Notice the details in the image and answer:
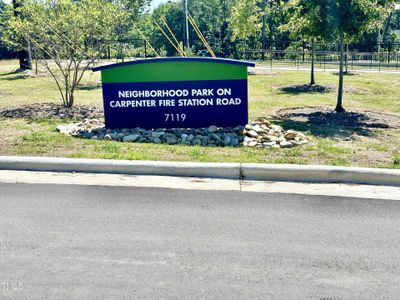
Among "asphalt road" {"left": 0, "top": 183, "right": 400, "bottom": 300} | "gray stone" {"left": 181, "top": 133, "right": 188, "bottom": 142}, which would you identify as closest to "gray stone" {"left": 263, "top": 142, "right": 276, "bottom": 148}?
"gray stone" {"left": 181, "top": 133, "right": 188, "bottom": 142}

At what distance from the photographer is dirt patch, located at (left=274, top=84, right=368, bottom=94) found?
1771 cm

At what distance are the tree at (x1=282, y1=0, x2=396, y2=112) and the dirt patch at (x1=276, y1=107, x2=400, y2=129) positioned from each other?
54 cm

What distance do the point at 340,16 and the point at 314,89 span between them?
6.42 metres

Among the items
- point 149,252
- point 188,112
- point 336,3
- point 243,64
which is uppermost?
point 336,3

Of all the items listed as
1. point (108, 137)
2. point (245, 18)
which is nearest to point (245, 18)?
point (245, 18)

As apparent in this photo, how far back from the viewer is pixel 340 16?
11891mm

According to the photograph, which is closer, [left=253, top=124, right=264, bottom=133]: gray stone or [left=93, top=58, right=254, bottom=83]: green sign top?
[left=253, top=124, right=264, bottom=133]: gray stone

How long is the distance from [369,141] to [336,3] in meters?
4.02

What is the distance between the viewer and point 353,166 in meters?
7.31

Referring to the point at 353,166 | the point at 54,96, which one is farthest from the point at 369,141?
the point at 54,96

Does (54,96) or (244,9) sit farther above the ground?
(244,9)

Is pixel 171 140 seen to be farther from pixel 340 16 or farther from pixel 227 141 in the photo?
pixel 340 16

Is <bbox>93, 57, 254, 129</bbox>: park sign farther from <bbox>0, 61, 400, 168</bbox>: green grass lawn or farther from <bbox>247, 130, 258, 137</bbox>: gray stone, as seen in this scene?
<bbox>0, 61, 400, 168</bbox>: green grass lawn

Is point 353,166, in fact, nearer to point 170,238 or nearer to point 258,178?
point 258,178
